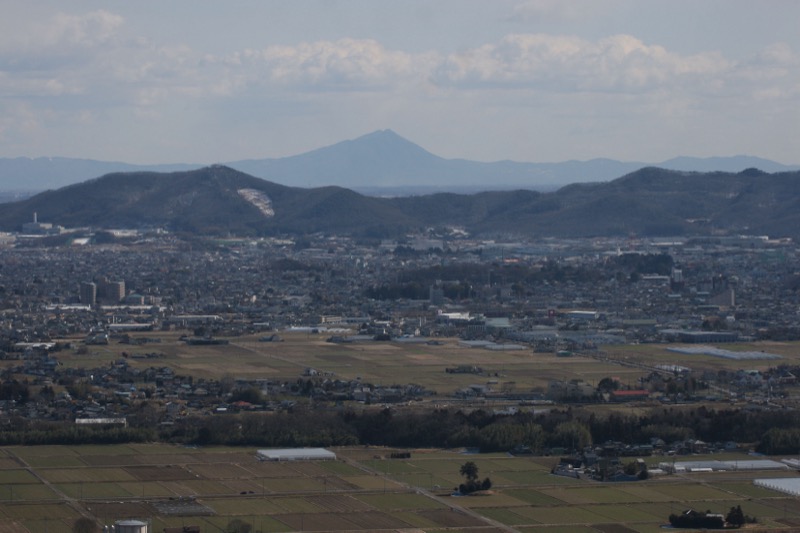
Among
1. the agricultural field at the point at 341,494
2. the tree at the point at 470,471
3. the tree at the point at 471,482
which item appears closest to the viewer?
the agricultural field at the point at 341,494

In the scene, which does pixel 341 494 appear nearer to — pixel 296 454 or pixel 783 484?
pixel 296 454

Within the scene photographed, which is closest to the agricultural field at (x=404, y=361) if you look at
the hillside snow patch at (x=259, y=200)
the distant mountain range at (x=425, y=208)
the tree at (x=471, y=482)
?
the tree at (x=471, y=482)

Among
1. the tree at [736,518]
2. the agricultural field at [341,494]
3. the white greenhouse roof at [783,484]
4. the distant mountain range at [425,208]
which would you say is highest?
the distant mountain range at [425,208]

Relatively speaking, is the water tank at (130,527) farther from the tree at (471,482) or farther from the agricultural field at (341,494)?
the tree at (471,482)

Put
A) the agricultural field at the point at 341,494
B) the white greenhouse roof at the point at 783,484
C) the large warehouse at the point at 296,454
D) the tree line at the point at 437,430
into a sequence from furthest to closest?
the tree line at the point at 437,430, the large warehouse at the point at 296,454, the white greenhouse roof at the point at 783,484, the agricultural field at the point at 341,494

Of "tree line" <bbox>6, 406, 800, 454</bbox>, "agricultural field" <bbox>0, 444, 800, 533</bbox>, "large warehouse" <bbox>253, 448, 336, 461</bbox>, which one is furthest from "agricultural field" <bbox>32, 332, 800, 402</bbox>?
"agricultural field" <bbox>0, 444, 800, 533</bbox>

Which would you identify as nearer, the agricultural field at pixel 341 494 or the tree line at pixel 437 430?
the agricultural field at pixel 341 494

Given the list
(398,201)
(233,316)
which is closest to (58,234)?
(398,201)
